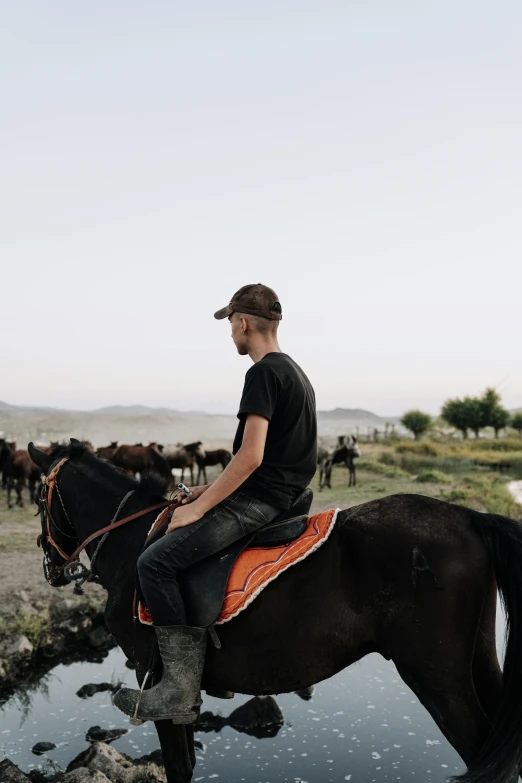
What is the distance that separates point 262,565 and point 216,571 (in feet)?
0.83

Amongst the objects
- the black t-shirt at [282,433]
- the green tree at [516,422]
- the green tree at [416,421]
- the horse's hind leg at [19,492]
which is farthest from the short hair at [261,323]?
the green tree at [516,422]

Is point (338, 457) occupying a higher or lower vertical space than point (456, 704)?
higher

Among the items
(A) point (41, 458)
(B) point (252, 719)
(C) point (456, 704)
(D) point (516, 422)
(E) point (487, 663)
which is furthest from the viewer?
(D) point (516, 422)

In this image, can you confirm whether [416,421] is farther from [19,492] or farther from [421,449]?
[19,492]

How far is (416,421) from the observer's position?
71.6m

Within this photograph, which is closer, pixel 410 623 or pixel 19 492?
pixel 410 623

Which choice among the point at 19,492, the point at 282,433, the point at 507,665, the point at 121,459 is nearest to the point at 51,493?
the point at 282,433

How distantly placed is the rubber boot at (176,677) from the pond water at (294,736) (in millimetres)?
2205

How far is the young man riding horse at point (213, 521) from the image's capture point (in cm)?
371

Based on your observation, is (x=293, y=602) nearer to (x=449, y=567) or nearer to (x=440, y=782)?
(x=449, y=567)

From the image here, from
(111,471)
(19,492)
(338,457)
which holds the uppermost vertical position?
(111,471)

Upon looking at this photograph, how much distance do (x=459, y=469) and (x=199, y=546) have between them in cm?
3020

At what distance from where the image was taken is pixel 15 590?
980cm

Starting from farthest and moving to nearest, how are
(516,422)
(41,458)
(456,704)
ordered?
(516,422) < (41,458) < (456,704)
